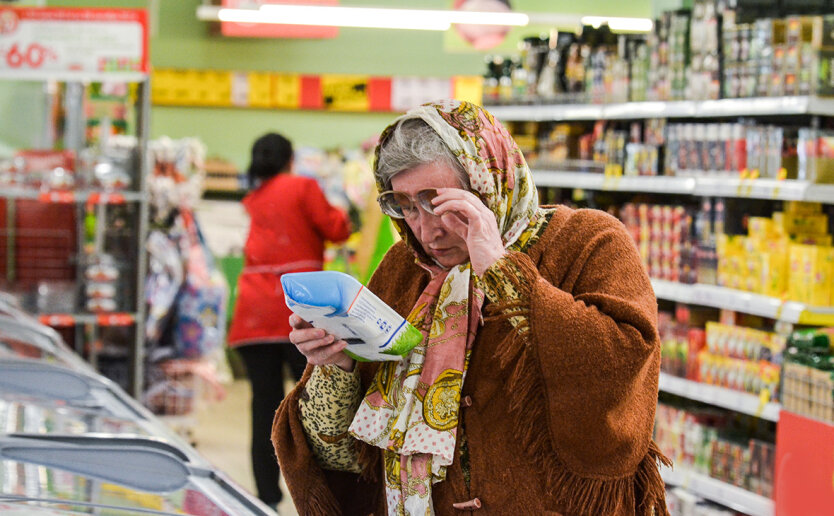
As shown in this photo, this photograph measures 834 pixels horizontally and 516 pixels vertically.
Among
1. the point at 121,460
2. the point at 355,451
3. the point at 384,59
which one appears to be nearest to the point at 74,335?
the point at 121,460

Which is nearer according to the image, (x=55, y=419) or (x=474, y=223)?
(x=474, y=223)

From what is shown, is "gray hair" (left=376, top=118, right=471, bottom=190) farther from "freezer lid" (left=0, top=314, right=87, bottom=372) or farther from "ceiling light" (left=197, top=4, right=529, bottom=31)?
"ceiling light" (left=197, top=4, right=529, bottom=31)

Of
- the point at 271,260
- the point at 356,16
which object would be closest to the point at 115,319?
the point at 271,260

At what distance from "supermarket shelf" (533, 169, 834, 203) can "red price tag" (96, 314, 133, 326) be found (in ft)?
7.48

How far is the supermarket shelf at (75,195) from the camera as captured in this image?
5.38 m

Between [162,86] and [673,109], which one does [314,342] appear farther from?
[162,86]

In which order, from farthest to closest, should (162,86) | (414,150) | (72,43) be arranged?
(162,86) < (72,43) < (414,150)

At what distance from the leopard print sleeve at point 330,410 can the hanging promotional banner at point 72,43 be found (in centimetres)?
405

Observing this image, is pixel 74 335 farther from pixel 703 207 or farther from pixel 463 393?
pixel 463 393

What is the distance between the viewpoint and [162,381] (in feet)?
20.5

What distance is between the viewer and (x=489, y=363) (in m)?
1.77

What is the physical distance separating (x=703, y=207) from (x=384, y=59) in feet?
26.1

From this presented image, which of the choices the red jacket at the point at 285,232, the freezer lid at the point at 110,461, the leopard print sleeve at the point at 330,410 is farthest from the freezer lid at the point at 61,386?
the red jacket at the point at 285,232

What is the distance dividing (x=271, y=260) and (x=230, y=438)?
7.45 ft
